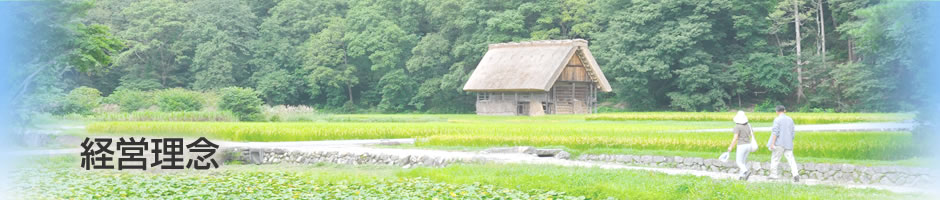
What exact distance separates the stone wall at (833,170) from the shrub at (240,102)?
18825 mm

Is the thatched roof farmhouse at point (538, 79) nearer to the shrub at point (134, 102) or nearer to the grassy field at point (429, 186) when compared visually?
the shrub at point (134, 102)

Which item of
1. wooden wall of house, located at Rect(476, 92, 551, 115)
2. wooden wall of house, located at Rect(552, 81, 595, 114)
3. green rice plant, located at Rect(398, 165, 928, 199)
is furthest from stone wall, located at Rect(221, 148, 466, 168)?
wooden wall of house, located at Rect(552, 81, 595, 114)

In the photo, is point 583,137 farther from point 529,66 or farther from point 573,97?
point 573,97

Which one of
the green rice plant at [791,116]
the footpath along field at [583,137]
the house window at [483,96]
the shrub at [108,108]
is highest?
the house window at [483,96]

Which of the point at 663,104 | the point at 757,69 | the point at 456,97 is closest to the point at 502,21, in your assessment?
the point at 456,97

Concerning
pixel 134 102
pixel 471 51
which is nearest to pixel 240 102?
pixel 134 102

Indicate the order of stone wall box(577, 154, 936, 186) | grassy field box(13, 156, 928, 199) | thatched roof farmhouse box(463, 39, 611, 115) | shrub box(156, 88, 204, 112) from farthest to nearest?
thatched roof farmhouse box(463, 39, 611, 115) < shrub box(156, 88, 204, 112) < stone wall box(577, 154, 936, 186) < grassy field box(13, 156, 928, 199)

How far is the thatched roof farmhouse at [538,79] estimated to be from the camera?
39.9 meters

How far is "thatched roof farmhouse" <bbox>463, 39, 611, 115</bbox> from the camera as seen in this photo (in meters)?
39.9

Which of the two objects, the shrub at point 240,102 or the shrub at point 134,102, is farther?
the shrub at point 134,102

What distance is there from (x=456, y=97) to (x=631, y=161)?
113 ft

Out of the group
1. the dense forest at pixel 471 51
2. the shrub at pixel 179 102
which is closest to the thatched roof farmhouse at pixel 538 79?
the dense forest at pixel 471 51

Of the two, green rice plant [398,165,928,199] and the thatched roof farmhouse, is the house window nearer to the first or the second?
the thatched roof farmhouse

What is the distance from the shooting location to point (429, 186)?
1105 cm
